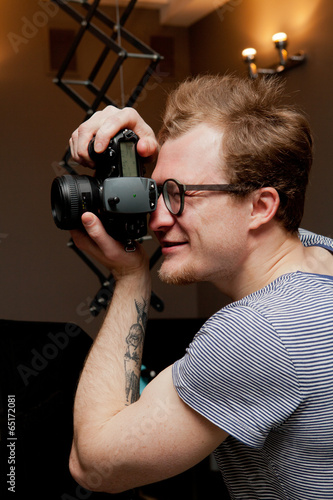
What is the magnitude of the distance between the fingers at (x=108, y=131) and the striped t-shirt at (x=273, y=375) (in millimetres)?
373

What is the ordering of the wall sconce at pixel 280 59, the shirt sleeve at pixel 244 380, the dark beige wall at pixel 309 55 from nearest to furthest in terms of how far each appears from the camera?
the shirt sleeve at pixel 244 380 → the dark beige wall at pixel 309 55 → the wall sconce at pixel 280 59

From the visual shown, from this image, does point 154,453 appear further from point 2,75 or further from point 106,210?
point 2,75

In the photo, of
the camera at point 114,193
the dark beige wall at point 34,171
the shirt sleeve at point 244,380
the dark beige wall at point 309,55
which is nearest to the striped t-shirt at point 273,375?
the shirt sleeve at point 244,380

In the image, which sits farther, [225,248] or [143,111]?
[143,111]

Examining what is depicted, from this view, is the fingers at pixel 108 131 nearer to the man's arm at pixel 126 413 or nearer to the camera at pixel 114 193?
the camera at pixel 114 193

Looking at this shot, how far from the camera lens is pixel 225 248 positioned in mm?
962

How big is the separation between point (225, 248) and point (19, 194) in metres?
3.02

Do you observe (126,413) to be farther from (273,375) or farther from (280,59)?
(280,59)

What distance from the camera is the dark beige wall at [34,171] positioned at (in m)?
3.76

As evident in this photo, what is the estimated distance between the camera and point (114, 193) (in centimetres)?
97

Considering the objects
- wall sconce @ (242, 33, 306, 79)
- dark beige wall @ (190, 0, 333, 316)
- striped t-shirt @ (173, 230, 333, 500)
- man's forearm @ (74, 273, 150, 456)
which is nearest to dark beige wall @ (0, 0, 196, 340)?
dark beige wall @ (190, 0, 333, 316)

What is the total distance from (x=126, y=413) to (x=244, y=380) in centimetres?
18

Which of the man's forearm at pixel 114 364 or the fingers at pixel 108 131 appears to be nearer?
the man's forearm at pixel 114 364

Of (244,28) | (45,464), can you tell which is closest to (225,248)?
(45,464)
